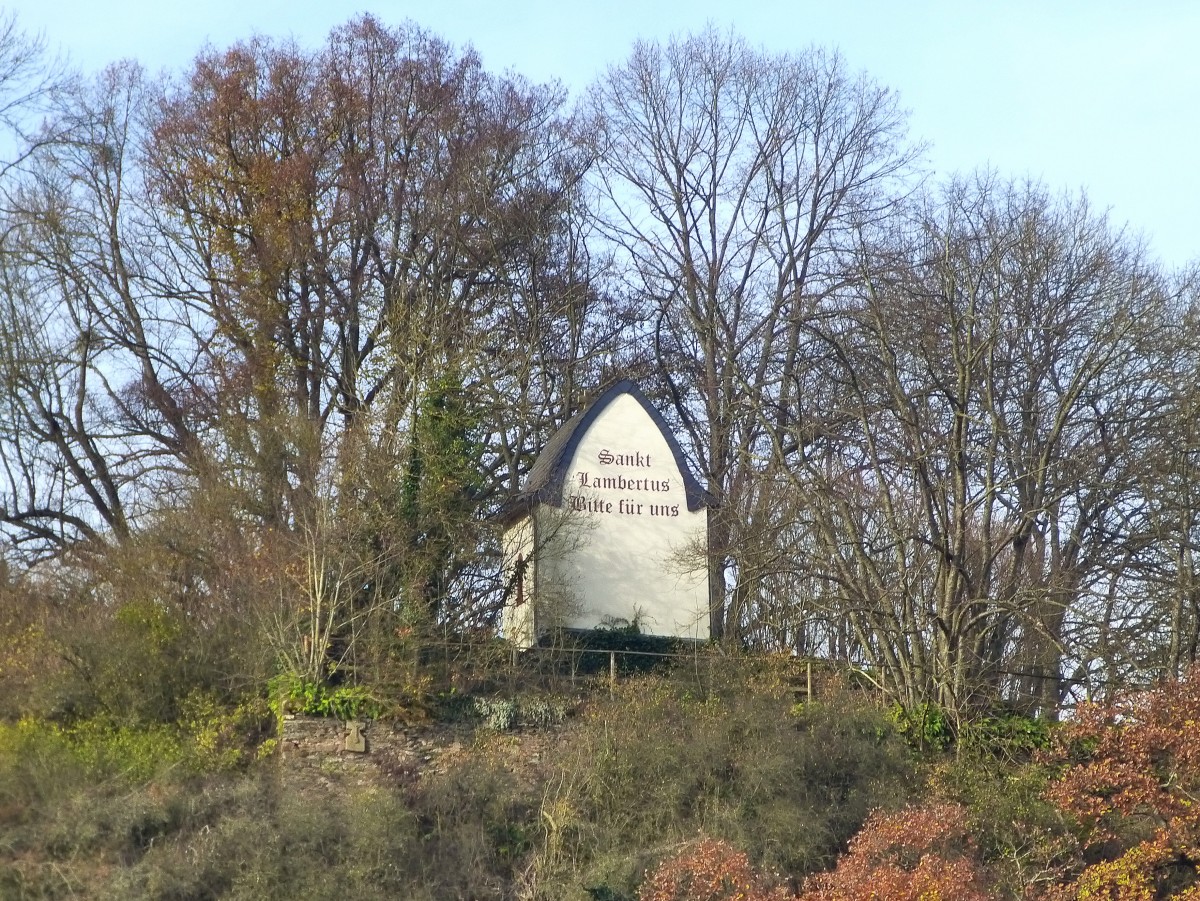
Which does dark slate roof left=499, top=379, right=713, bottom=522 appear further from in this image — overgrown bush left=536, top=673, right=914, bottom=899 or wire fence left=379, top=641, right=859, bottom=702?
overgrown bush left=536, top=673, right=914, bottom=899

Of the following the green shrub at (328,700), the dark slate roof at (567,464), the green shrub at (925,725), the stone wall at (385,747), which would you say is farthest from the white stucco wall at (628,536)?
the green shrub at (328,700)

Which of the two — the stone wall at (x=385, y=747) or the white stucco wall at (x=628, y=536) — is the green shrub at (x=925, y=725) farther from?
the stone wall at (x=385, y=747)

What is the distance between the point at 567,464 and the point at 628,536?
1.48 m

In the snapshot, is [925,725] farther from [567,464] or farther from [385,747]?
[385,747]

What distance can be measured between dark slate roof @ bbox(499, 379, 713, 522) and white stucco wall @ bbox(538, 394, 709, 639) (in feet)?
0.30

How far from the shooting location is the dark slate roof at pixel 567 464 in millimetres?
24188

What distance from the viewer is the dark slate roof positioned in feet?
79.4

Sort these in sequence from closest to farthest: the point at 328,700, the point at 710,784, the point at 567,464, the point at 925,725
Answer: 1. the point at 710,784
2. the point at 328,700
3. the point at 925,725
4. the point at 567,464

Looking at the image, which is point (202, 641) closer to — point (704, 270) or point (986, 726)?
point (986, 726)

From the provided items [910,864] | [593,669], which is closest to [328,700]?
[593,669]

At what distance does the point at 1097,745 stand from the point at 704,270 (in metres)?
16.2

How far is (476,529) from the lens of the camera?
23.5m

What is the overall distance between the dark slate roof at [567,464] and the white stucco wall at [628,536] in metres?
0.09

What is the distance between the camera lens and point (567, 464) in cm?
2447
